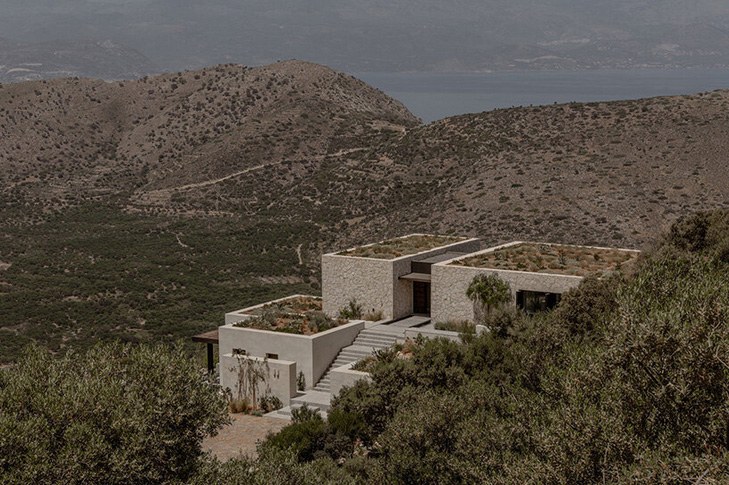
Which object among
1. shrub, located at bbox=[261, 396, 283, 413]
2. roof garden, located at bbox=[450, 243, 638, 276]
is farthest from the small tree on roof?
shrub, located at bbox=[261, 396, 283, 413]

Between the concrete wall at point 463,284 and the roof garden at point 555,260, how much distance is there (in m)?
0.65

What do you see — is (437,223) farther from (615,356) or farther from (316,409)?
(615,356)

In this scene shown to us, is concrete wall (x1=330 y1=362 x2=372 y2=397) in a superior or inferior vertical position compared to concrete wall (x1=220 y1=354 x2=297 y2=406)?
superior

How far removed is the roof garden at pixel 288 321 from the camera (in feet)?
77.7

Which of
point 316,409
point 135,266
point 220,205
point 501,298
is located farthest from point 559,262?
point 220,205

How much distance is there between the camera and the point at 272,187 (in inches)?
2751

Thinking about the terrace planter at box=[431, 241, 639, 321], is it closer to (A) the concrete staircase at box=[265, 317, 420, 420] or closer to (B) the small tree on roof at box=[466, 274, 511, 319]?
(B) the small tree on roof at box=[466, 274, 511, 319]

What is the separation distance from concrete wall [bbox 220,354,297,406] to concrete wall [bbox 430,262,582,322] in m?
5.23

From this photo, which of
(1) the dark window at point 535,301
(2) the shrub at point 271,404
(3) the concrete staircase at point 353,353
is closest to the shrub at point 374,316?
(3) the concrete staircase at point 353,353

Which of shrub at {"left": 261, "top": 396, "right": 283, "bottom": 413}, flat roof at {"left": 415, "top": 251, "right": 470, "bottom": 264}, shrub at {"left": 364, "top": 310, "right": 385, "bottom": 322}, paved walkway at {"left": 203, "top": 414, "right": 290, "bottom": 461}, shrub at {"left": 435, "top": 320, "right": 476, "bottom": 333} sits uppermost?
flat roof at {"left": 415, "top": 251, "right": 470, "bottom": 264}

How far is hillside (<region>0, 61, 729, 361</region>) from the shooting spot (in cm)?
4766

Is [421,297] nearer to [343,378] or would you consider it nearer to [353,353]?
[353,353]

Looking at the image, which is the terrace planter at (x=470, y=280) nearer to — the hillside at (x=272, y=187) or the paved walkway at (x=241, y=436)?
the paved walkway at (x=241, y=436)

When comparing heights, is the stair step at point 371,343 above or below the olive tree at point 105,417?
below
